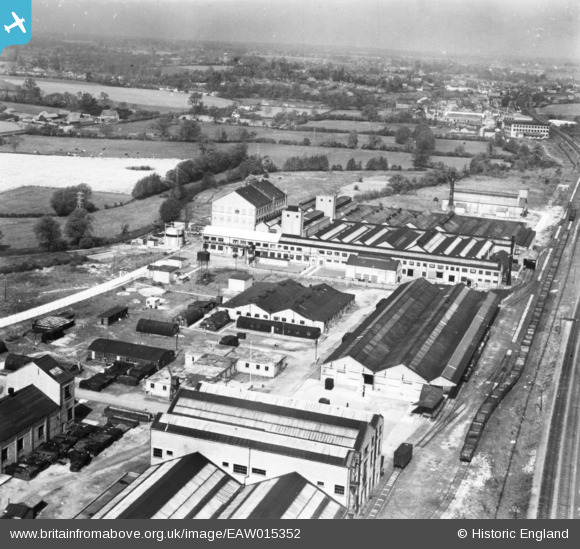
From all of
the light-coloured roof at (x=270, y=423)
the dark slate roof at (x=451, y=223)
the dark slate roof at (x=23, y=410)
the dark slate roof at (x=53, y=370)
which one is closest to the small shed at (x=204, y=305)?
the dark slate roof at (x=53, y=370)

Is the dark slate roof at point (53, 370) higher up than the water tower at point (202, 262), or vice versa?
the dark slate roof at point (53, 370)

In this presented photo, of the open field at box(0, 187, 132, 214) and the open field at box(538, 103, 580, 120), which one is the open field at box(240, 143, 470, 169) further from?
the open field at box(538, 103, 580, 120)

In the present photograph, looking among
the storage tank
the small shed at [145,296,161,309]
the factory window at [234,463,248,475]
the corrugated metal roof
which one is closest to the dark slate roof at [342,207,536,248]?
the small shed at [145,296,161,309]

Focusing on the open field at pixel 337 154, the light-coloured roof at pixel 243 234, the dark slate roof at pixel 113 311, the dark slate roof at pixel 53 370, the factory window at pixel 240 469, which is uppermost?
the open field at pixel 337 154

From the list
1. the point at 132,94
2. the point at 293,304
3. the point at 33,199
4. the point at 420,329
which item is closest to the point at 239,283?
the point at 293,304

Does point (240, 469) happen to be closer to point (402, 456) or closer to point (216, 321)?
point (402, 456)

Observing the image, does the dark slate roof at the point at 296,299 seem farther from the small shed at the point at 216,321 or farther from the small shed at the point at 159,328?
the small shed at the point at 159,328

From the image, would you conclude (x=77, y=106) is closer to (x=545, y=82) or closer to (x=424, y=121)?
(x=424, y=121)
